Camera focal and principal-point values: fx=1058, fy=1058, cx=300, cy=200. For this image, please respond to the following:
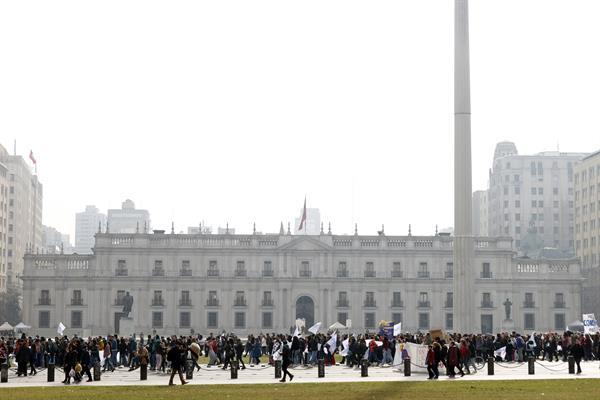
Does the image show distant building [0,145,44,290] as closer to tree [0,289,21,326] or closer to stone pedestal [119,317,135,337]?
tree [0,289,21,326]

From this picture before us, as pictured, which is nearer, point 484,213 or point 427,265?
point 427,265

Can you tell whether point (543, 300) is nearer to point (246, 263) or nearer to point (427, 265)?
point (427, 265)

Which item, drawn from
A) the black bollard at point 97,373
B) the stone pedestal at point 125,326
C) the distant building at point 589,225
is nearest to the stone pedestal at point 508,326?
the distant building at point 589,225

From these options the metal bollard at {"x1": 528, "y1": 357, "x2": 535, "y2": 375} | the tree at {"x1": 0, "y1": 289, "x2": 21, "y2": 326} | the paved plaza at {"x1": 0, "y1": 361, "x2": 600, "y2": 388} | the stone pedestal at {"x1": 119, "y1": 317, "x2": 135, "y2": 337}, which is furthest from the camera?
the tree at {"x1": 0, "y1": 289, "x2": 21, "y2": 326}

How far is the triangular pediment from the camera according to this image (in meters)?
90.8

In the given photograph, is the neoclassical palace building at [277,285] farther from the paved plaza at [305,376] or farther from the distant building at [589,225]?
the paved plaza at [305,376]

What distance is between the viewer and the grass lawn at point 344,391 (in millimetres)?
26125

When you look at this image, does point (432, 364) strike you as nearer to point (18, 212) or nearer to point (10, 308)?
point (10, 308)

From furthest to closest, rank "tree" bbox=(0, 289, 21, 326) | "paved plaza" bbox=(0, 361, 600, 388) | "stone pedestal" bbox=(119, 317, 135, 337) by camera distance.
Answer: "tree" bbox=(0, 289, 21, 326) → "stone pedestal" bbox=(119, 317, 135, 337) → "paved plaza" bbox=(0, 361, 600, 388)

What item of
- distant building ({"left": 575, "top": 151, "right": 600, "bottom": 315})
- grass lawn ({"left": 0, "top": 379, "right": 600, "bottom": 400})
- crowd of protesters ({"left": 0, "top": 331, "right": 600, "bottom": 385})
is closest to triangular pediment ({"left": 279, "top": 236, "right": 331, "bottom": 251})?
distant building ({"left": 575, "top": 151, "right": 600, "bottom": 315})

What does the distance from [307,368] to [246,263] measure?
Answer: 50.1 metres

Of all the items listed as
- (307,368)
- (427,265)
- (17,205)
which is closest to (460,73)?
(307,368)

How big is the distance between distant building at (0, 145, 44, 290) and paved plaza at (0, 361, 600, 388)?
9096cm

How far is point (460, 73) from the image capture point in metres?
41.2
